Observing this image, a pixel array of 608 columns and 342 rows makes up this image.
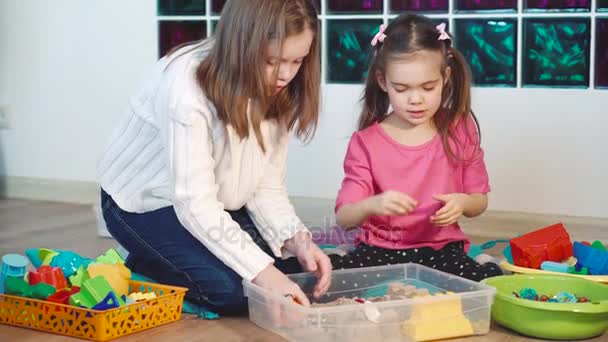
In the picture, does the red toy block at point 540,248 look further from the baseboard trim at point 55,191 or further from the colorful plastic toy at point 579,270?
the baseboard trim at point 55,191

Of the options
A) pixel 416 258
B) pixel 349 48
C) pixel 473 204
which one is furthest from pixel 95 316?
pixel 349 48

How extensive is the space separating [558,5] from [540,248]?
747 mm

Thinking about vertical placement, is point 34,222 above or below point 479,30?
below

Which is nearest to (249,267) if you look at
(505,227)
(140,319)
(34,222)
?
(140,319)

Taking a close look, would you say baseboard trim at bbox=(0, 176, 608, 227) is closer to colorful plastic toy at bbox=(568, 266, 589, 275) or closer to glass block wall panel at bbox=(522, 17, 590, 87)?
glass block wall panel at bbox=(522, 17, 590, 87)

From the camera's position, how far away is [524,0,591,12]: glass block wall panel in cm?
243

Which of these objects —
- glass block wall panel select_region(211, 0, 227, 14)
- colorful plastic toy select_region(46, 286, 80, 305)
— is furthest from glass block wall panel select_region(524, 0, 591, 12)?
colorful plastic toy select_region(46, 286, 80, 305)

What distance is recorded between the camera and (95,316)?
5.41 feet

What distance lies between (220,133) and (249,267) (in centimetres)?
25

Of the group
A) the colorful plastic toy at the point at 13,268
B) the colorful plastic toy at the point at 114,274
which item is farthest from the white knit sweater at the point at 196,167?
the colorful plastic toy at the point at 13,268

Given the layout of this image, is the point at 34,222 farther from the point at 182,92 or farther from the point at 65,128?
the point at 182,92

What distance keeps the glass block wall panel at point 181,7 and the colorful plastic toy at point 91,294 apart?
4.43 feet

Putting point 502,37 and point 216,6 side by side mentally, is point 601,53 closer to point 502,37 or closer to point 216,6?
point 502,37

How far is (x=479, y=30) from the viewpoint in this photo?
2.56 m
